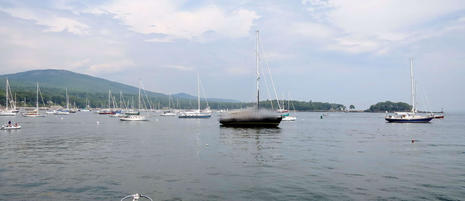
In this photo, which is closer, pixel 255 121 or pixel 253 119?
pixel 253 119

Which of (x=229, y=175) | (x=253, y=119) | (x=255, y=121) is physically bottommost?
(x=229, y=175)

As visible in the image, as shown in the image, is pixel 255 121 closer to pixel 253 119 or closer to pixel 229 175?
pixel 253 119

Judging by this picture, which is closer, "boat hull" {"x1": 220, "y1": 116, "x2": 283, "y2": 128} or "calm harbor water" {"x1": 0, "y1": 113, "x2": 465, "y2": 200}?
"calm harbor water" {"x1": 0, "y1": 113, "x2": 465, "y2": 200}

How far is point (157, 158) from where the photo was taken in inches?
1227

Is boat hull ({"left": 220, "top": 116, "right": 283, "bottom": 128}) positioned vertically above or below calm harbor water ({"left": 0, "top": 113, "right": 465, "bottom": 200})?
above

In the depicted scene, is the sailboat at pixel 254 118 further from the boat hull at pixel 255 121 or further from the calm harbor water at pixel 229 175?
the calm harbor water at pixel 229 175

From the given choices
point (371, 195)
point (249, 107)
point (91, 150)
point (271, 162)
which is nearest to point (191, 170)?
point (271, 162)

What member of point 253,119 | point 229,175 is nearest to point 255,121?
point 253,119

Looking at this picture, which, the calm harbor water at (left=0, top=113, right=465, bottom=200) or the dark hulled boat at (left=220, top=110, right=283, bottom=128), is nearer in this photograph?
the calm harbor water at (left=0, top=113, right=465, bottom=200)

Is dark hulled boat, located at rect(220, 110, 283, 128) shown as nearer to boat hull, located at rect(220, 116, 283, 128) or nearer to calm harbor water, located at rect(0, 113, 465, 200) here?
boat hull, located at rect(220, 116, 283, 128)

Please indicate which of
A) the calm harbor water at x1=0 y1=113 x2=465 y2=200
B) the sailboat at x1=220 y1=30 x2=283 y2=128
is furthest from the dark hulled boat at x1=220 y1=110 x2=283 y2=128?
the calm harbor water at x1=0 y1=113 x2=465 y2=200

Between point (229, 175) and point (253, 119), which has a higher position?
point (253, 119)

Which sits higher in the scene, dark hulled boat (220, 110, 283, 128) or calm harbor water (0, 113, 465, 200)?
dark hulled boat (220, 110, 283, 128)

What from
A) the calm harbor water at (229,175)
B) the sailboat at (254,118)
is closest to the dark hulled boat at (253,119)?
the sailboat at (254,118)
